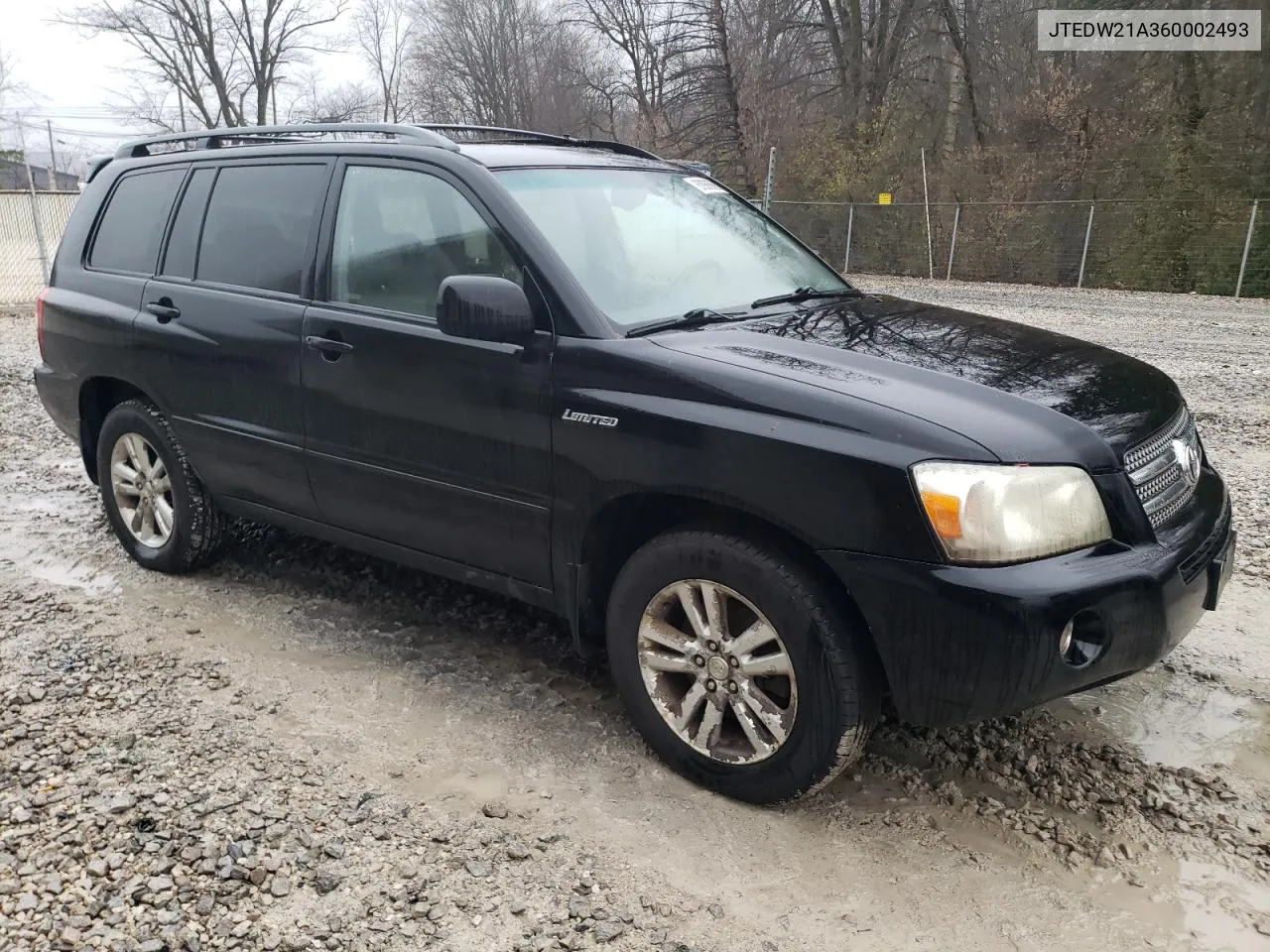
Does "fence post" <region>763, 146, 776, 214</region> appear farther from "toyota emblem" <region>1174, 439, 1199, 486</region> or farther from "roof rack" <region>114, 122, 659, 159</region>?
"toyota emblem" <region>1174, 439, 1199, 486</region>

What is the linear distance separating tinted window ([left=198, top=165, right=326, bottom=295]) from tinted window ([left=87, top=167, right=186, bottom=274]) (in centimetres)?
37

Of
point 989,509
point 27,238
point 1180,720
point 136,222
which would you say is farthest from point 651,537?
point 27,238

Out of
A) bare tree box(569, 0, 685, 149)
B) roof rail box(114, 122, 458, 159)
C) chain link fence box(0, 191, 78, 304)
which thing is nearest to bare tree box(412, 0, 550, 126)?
bare tree box(569, 0, 685, 149)

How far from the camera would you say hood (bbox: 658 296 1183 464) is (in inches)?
98.8

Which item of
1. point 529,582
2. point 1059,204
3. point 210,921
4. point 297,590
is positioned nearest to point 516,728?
point 529,582

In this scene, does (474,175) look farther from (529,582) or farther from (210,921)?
(210,921)

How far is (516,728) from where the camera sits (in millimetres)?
3283

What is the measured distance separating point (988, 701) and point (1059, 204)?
21.7 meters

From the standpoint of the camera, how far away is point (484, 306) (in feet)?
9.59

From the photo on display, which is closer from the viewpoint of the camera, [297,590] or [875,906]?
[875,906]

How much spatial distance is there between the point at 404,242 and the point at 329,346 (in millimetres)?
469

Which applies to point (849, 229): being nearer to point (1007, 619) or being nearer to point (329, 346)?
point (329, 346)

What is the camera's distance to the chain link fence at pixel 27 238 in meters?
16.9

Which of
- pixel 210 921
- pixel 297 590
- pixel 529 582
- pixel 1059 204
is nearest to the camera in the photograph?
pixel 210 921
